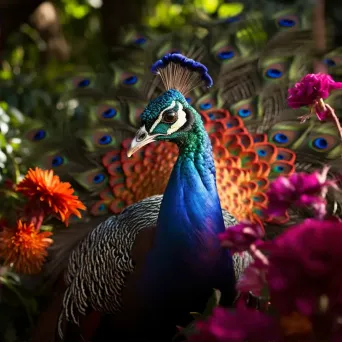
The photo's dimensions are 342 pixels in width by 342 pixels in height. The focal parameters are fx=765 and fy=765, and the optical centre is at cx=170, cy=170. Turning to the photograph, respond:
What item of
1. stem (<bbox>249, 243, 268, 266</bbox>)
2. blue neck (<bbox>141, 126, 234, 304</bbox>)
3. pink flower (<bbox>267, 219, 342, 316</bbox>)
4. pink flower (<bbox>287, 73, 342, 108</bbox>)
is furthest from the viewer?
blue neck (<bbox>141, 126, 234, 304</bbox>)

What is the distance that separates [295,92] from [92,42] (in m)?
3.55

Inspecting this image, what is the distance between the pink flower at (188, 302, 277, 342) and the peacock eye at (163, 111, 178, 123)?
845 mm

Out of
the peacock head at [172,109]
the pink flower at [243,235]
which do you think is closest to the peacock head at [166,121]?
the peacock head at [172,109]

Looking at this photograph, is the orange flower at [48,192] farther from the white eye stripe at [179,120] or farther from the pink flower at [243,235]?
the pink flower at [243,235]

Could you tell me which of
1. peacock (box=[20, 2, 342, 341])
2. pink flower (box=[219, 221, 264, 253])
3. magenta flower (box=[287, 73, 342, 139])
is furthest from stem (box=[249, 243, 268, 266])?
peacock (box=[20, 2, 342, 341])

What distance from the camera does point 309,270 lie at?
3.70 ft

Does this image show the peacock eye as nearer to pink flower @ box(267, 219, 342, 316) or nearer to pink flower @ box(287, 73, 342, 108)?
pink flower @ box(287, 73, 342, 108)

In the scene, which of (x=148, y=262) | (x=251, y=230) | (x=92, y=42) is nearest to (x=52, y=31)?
(x=92, y=42)

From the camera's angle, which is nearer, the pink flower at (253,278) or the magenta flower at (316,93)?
the pink flower at (253,278)

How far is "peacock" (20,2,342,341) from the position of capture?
2.00 m

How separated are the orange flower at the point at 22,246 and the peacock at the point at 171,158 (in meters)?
0.14

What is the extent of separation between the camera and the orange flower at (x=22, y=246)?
229cm

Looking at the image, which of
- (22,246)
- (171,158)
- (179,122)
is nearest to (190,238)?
(179,122)

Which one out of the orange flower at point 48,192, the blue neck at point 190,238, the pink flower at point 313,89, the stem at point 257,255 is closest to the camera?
the stem at point 257,255
